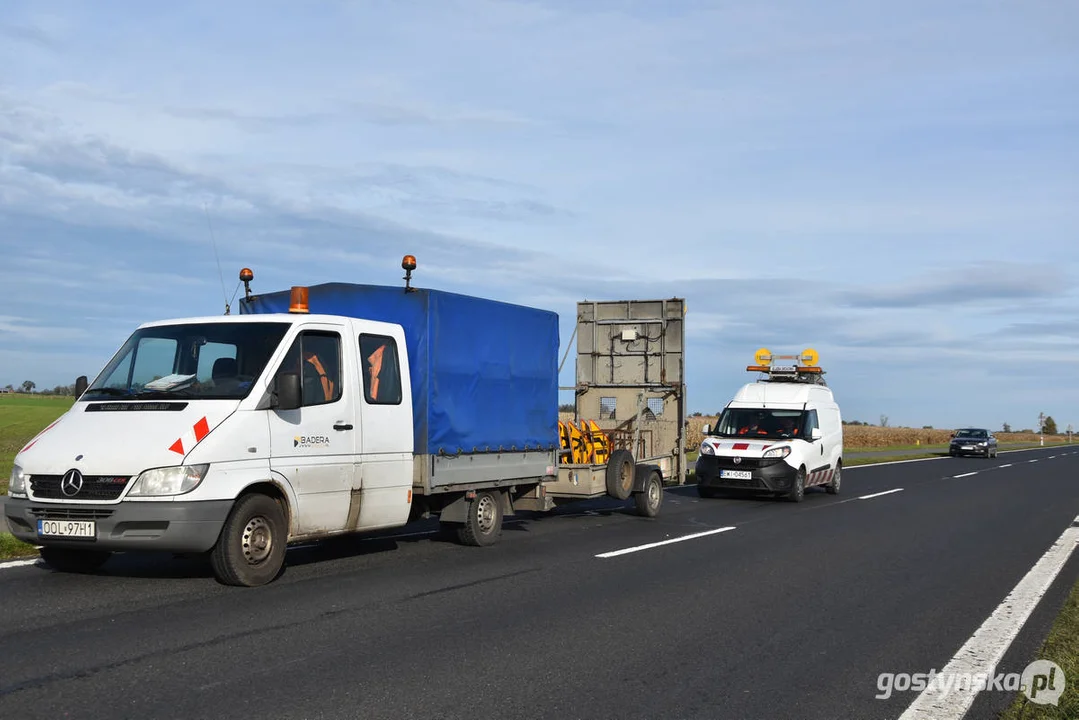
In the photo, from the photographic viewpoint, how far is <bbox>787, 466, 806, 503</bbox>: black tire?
1941cm

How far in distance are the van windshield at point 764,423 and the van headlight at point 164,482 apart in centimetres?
1417

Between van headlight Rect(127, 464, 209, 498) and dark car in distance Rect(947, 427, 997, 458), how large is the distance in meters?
47.1

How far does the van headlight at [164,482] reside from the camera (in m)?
7.60

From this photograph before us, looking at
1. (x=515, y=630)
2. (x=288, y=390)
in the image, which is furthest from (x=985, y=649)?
(x=288, y=390)

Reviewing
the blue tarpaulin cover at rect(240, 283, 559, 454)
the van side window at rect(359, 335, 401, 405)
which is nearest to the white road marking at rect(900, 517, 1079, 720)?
the blue tarpaulin cover at rect(240, 283, 559, 454)

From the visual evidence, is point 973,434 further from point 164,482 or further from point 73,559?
point 164,482

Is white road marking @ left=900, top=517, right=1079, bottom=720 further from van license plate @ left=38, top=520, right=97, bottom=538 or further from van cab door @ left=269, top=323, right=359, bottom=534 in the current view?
van license plate @ left=38, top=520, right=97, bottom=538

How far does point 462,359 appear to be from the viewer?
35.1 ft

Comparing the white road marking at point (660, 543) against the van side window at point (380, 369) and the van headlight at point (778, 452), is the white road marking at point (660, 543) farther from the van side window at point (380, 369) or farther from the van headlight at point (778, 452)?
the van headlight at point (778, 452)

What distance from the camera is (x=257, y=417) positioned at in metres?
8.23

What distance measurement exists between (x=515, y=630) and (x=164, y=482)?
290 centimetres

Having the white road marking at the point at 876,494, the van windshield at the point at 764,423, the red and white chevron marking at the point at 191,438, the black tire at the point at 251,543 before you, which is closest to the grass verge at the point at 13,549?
the black tire at the point at 251,543

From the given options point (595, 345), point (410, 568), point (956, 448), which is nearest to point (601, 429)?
point (595, 345)

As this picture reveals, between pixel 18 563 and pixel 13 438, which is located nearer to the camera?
pixel 18 563
